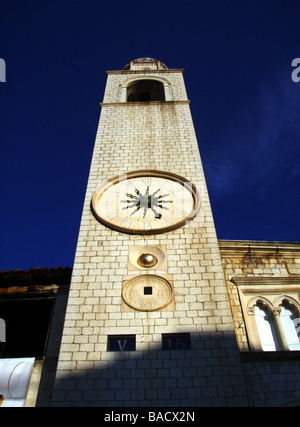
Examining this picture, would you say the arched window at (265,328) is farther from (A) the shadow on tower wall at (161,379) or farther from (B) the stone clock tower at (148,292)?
(A) the shadow on tower wall at (161,379)

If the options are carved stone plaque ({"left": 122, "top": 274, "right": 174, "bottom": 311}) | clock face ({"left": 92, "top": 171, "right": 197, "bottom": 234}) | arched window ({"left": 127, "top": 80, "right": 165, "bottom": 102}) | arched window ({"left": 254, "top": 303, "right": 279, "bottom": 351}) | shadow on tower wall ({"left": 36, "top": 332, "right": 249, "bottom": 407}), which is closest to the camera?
shadow on tower wall ({"left": 36, "top": 332, "right": 249, "bottom": 407})

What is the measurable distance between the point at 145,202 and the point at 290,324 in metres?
4.33

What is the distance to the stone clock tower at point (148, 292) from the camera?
18.0 feet

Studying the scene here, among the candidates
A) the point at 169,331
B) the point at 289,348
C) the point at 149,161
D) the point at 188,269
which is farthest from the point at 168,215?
the point at 289,348

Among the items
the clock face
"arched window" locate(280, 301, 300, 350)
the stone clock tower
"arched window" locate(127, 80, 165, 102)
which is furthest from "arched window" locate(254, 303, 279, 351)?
"arched window" locate(127, 80, 165, 102)

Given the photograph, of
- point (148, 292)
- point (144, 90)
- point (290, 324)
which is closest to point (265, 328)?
point (290, 324)

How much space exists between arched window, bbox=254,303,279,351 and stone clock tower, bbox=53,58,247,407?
1153 mm

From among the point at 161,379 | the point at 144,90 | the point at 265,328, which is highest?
the point at 144,90

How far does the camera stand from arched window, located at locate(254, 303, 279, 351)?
6.87 metres

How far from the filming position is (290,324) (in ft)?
23.5

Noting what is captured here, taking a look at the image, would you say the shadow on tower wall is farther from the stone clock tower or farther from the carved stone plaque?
the carved stone plaque

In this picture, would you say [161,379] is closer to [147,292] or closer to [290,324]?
[147,292]

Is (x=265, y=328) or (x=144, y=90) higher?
(x=144, y=90)
